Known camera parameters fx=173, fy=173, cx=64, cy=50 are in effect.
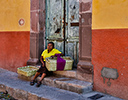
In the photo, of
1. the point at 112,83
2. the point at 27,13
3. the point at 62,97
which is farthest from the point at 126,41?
the point at 27,13

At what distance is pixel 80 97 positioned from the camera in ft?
11.4

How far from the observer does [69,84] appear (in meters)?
3.87

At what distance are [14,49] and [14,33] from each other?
1.78ft

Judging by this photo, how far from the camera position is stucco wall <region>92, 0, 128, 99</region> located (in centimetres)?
338

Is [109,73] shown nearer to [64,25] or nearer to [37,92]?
[37,92]

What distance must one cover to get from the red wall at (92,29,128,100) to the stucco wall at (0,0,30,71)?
2490 mm

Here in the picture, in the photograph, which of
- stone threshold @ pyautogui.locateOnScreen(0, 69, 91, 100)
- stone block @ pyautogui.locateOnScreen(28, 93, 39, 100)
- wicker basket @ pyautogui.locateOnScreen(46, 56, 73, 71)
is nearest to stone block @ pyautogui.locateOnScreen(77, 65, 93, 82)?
wicker basket @ pyautogui.locateOnScreen(46, 56, 73, 71)

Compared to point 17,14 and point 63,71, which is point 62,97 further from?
point 17,14

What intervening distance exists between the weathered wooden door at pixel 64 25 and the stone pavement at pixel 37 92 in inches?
46.6

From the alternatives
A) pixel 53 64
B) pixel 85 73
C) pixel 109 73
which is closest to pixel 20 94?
pixel 53 64

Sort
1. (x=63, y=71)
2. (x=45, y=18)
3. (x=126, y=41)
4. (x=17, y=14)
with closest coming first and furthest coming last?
(x=126, y=41) < (x=63, y=71) < (x=45, y=18) < (x=17, y=14)

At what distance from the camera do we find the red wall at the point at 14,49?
18.1 ft

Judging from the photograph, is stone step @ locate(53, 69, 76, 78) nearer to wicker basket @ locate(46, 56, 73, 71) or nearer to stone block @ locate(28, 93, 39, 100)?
wicker basket @ locate(46, 56, 73, 71)

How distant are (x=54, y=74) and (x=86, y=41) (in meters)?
1.31
